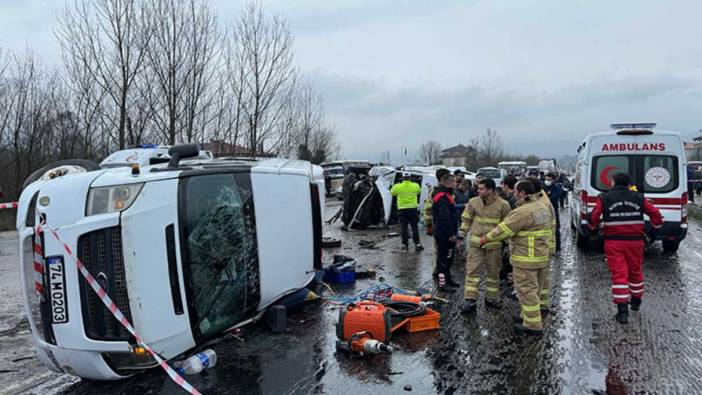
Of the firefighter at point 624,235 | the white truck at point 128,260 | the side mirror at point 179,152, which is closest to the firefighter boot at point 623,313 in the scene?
the firefighter at point 624,235

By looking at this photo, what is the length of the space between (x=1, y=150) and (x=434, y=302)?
2034cm

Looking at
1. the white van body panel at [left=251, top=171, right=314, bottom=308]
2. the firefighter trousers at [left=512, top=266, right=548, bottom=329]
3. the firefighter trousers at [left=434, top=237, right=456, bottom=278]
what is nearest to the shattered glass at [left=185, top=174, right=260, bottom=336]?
the white van body panel at [left=251, top=171, right=314, bottom=308]

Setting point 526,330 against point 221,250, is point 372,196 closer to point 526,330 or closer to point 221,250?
point 526,330

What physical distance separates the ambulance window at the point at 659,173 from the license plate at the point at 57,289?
989 centimetres

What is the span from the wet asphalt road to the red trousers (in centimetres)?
35

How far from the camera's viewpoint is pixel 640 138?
31.9 ft

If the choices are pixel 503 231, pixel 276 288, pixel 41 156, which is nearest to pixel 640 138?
pixel 503 231

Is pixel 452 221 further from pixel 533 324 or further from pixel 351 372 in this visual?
pixel 351 372

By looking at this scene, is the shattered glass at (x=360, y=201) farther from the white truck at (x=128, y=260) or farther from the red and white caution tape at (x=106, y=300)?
the red and white caution tape at (x=106, y=300)

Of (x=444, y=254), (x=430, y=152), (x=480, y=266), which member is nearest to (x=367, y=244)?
(x=444, y=254)

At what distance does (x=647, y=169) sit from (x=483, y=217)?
5.20m

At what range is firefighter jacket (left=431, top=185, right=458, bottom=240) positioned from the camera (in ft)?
24.1

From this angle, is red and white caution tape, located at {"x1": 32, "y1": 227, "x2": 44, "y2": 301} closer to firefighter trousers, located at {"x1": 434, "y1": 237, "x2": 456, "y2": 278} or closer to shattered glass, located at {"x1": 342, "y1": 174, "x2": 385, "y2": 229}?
firefighter trousers, located at {"x1": 434, "y1": 237, "x2": 456, "y2": 278}

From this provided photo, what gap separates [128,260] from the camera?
378 centimetres
